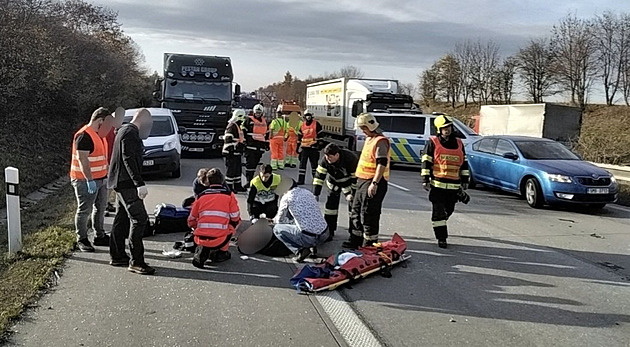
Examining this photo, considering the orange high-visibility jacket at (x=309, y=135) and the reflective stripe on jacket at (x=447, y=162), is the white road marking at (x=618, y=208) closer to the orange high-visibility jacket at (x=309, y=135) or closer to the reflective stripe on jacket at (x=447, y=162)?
the reflective stripe on jacket at (x=447, y=162)

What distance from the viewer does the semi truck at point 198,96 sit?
20.5m

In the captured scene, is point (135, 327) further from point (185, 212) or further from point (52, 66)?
point (52, 66)

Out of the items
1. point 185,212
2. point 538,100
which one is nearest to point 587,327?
point 185,212

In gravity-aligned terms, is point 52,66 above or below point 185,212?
above

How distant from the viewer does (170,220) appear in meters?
8.70

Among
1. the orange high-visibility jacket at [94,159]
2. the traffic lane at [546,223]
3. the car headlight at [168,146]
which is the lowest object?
the traffic lane at [546,223]

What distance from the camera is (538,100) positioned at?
4666cm

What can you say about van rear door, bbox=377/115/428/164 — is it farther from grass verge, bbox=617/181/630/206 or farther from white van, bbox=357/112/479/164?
grass verge, bbox=617/181/630/206

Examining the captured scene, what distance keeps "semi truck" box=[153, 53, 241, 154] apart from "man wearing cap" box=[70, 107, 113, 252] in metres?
12.4

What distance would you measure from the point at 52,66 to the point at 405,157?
11567 millimetres

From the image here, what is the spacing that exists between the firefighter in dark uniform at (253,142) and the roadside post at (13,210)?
5587 mm

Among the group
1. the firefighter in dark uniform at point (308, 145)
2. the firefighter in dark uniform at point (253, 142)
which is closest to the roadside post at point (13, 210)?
the firefighter in dark uniform at point (253, 142)

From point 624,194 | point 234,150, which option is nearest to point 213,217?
point 234,150

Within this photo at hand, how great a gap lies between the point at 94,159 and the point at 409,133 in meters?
13.6
